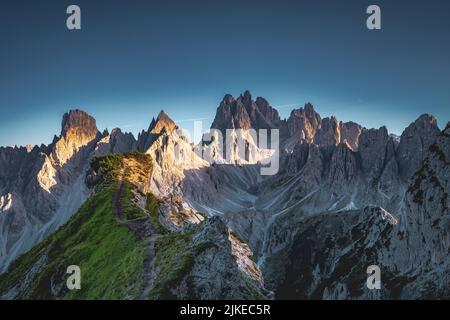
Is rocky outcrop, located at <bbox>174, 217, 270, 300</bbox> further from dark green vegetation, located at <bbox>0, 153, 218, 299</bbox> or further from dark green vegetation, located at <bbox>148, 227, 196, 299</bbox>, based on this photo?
dark green vegetation, located at <bbox>0, 153, 218, 299</bbox>

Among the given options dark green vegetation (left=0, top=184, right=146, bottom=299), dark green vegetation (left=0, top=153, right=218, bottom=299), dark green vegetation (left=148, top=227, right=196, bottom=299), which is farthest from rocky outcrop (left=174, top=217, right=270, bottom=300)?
dark green vegetation (left=0, top=184, right=146, bottom=299)

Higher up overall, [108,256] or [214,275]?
[214,275]

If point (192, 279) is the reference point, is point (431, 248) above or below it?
below

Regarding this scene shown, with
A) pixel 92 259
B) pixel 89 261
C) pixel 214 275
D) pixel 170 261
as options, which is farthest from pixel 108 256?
pixel 214 275

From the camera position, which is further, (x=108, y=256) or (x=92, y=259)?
(x=92, y=259)

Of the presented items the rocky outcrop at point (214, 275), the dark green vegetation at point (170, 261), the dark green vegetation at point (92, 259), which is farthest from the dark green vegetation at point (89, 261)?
the rocky outcrop at point (214, 275)

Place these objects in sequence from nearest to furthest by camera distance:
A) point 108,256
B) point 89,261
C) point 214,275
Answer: point 214,275
point 108,256
point 89,261

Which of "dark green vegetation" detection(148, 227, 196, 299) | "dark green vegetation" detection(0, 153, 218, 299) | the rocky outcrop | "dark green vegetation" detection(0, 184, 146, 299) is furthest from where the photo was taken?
"dark green vegetation" detection(0, 184, 146, 299)

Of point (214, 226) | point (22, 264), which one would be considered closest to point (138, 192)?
point (22, 264)

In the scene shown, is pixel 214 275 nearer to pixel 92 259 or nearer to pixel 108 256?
pixel 108 256

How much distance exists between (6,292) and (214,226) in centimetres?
4834
